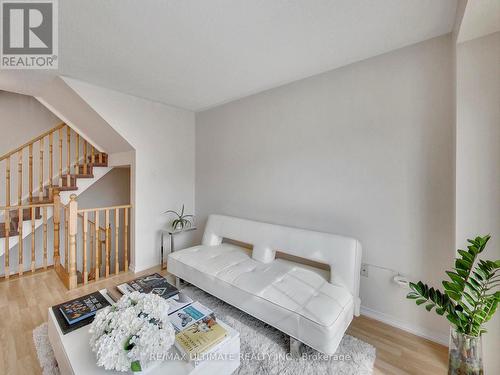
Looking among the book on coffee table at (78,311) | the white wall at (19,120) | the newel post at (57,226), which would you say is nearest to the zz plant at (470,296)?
the book on coffee table at (78,311)

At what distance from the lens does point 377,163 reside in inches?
77.2

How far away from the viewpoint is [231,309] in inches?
82.6

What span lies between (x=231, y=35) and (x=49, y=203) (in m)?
3.31

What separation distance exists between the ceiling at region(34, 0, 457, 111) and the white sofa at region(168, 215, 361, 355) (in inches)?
64.3

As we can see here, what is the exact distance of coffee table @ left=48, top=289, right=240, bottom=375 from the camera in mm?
1113

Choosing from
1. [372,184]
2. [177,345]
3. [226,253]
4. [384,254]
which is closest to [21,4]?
[177,345]

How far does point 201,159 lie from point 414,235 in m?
2.92

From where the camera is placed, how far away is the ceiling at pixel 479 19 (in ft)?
3.81

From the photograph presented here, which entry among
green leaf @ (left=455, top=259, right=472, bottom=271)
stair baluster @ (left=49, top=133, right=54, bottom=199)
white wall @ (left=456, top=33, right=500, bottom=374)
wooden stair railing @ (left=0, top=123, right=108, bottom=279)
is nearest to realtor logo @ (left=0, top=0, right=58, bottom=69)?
wooden stair railing @ (left=0, top=123, right=108, bottom=279)

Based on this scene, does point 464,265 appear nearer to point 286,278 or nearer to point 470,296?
point 470,296

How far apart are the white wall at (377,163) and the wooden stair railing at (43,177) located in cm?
281

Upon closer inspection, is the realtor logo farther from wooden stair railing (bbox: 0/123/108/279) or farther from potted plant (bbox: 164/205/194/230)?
potted plant (bbox: 164/205/194/230)

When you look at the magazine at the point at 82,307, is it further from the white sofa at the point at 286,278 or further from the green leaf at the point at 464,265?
the green leaf at the point at 464,265

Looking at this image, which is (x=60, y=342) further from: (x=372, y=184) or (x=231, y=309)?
(x=372, y=184)
